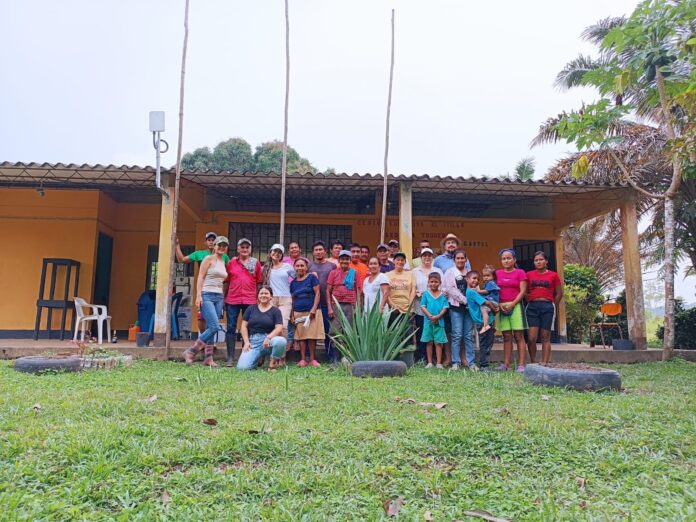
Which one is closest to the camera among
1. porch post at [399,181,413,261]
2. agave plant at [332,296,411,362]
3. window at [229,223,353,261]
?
agave plant at [332,296,411,362]

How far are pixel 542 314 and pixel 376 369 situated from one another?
Answer: 2293mm

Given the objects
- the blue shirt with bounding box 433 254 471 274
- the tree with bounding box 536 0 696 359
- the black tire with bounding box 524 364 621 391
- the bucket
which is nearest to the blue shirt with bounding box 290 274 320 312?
the blue shirt with bounding box 433 254 471 274

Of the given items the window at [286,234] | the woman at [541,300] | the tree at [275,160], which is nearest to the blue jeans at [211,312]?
the woman at [541,300]

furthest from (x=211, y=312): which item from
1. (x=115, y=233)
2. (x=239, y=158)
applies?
(x=239, y=158)

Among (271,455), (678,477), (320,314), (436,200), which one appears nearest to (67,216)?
(320,314)

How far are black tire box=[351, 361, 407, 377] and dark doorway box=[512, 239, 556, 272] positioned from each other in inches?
290

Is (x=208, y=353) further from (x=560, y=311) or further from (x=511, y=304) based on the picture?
Answer: (x=560, y=311)

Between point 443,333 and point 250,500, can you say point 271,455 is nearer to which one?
point 250,500

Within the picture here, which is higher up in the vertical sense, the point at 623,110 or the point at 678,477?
the point at 623,110

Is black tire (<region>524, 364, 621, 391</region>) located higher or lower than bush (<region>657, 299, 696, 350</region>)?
lower

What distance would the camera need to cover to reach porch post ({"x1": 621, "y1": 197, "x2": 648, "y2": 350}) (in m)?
8.04

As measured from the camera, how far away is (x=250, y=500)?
2.01 metres

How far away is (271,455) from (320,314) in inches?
149

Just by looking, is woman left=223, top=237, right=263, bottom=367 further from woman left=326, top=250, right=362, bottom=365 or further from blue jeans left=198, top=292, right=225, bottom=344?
woman left=326, top=250, right=362, bottom=365
